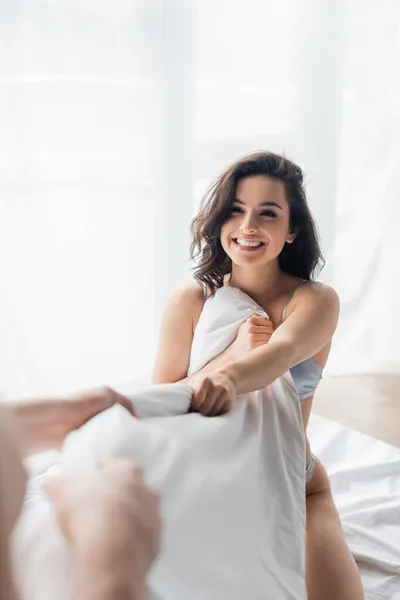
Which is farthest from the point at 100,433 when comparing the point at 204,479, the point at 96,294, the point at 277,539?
the point at 96,294

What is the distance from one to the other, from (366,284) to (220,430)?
5.97ft

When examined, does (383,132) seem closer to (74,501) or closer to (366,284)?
(366,284)

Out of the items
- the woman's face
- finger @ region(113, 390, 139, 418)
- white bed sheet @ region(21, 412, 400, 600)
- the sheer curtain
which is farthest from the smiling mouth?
the sheer curtain

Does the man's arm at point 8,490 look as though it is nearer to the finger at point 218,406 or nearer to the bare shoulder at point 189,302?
the finger at point 218,406

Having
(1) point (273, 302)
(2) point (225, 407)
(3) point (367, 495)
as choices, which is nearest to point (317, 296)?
(1) point (273, 302)

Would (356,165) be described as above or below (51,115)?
below

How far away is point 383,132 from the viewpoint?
2.66m

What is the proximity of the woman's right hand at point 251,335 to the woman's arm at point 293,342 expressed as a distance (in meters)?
0.03

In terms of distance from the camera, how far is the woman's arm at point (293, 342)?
1272mm

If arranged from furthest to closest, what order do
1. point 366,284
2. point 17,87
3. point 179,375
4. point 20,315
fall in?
point 366,284, point 20,315, point 17,87, point 179,375

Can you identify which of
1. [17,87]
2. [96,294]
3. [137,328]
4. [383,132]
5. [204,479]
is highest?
[17,87]

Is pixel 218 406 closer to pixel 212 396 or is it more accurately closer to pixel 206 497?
pixel 212 396

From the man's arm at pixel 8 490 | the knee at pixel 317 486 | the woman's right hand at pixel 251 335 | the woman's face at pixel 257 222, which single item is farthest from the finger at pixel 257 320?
the man's arm at pixel 8 490

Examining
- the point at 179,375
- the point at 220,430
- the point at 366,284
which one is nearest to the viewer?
the point at 220,430
